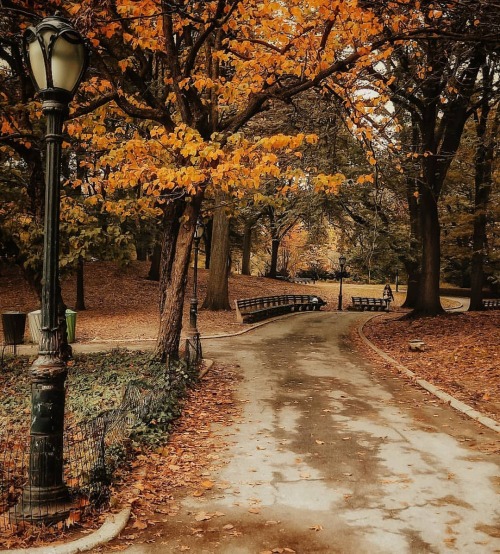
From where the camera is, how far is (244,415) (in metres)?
8.85

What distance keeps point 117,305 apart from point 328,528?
23012 mm

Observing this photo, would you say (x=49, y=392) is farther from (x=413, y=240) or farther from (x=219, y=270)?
(x=413, y=240)

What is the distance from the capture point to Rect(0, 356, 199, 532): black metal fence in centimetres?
465

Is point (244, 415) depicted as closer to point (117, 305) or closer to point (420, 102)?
point (420, 102)

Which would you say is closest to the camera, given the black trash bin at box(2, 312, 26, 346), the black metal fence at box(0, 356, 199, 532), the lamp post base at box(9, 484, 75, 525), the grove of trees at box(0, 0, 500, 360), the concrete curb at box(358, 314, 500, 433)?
the lamp post base at box(9, 484, 75, 525)

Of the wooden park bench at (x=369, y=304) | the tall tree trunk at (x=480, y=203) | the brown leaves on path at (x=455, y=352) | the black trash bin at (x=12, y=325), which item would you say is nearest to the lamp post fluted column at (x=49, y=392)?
the brown leaves on path at (x=455, y=352)

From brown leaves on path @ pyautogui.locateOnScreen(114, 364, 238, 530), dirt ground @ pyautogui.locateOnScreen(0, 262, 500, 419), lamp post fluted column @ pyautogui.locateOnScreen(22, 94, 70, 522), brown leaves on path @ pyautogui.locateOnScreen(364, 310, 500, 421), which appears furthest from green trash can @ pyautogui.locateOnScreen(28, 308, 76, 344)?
lamp post fluted column @ pyautogui.locateOnScreen(22, 94, 70, 522)

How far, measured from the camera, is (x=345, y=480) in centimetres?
598

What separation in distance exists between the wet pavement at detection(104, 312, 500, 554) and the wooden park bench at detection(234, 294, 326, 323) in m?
11.7

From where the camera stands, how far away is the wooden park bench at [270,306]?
74.9 feet

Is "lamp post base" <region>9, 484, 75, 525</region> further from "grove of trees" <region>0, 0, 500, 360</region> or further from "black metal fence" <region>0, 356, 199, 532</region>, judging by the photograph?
"grove of trees" <region>0, 0, 500, 360</region>

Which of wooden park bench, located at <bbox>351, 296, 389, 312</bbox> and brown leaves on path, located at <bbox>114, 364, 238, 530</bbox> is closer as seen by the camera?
brown leaves on path, located at <bbox>114, 364, 238, 530</bbox>

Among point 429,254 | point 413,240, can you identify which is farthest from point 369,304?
point 429,254

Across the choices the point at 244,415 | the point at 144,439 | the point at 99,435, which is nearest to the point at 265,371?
the point at 244,415
